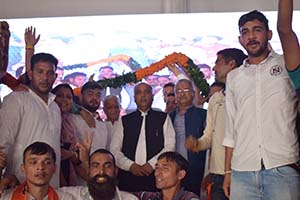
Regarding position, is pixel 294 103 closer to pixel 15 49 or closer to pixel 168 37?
pixel 168 37

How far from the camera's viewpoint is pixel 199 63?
3.48 meters

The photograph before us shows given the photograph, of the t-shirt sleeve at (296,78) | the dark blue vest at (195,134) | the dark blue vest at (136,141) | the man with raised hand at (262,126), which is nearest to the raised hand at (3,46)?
the dark blue vest at (136,141)

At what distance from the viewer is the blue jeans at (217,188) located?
2682 millimetres

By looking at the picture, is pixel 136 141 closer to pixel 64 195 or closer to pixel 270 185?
pixel 64 195

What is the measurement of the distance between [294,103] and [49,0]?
2.16 m

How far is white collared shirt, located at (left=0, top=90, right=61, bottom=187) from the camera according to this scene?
2799 millimetres

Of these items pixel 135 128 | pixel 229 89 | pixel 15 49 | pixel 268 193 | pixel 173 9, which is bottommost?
pixel 268 193

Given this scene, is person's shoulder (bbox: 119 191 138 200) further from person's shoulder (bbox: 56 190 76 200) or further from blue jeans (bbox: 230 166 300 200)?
blue jeans (bbox: 230 166 300 200)

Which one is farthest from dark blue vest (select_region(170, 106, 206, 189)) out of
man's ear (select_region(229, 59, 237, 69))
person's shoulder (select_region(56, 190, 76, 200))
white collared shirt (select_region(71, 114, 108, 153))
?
person's shoulder (select_region(56, 190, 76, 200))

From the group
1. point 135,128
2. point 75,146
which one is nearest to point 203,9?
point 135,128

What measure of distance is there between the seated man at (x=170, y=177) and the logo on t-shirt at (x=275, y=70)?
784 millimetres

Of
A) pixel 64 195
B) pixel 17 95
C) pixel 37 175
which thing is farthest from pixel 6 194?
pixel 17 95

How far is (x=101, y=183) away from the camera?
280 cm

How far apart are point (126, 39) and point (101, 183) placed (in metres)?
1.19
